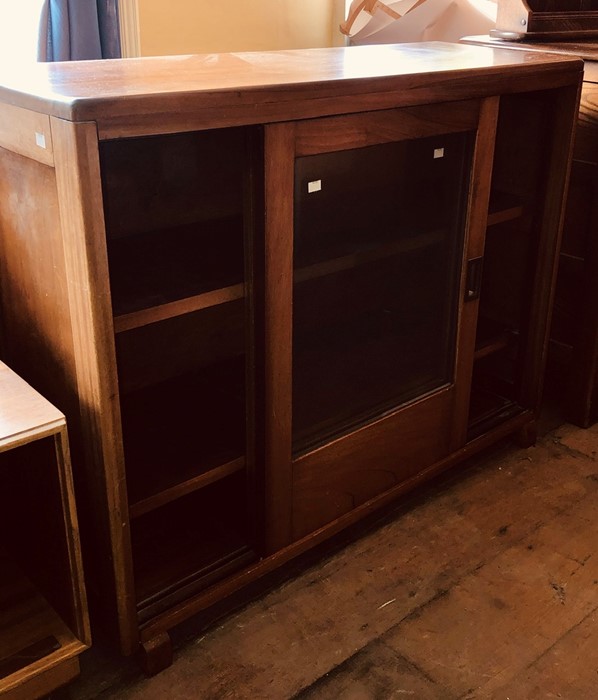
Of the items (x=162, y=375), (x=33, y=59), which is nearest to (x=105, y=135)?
(x=162, y=375)

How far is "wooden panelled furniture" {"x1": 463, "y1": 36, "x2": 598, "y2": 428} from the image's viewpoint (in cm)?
181

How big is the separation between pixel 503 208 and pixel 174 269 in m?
0.76

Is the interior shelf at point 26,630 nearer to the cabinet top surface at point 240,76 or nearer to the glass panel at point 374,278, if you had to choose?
the glass panel at point 374,278

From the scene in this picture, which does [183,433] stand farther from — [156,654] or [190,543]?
[156,654]

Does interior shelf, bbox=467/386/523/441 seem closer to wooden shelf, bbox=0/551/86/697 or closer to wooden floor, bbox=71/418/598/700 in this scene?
wooden floor, bbox=71/418/598/700

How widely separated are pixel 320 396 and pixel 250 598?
1.27 ft

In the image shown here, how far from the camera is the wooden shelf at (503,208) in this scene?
1621 mm

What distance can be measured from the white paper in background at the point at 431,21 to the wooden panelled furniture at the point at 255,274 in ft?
3.28

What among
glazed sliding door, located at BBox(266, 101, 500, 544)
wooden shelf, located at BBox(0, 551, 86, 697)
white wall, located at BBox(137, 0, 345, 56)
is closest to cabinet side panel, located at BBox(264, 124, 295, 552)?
glazed sliding door, located at BBox(266, 101, 500, 544)

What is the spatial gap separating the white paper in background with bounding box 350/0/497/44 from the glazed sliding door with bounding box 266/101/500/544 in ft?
4.11

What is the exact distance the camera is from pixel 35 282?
44.9 inches

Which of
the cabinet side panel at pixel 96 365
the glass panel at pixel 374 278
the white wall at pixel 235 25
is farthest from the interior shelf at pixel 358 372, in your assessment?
the white wall at pixel 235 25

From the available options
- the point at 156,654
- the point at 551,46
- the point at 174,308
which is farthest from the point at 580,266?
the point at 156,654

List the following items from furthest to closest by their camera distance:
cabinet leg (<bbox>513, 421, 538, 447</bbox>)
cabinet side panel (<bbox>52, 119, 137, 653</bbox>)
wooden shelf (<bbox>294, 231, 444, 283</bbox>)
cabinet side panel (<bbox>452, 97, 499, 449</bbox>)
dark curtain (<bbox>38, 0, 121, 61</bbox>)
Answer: dark curtain (<bbox>38, 0, 121, 61</bbox>), cabinet leg (<bbox>513, 421, 538, 447</bbox>), cabinet side panel (<bbox>452, 97, 499, 449</bbox>), wooden shelf (<bbox>294, 231, 444, 283</bbox>), cabinet side panel (<bbox>52, 119, 137, 653</bbox>)
